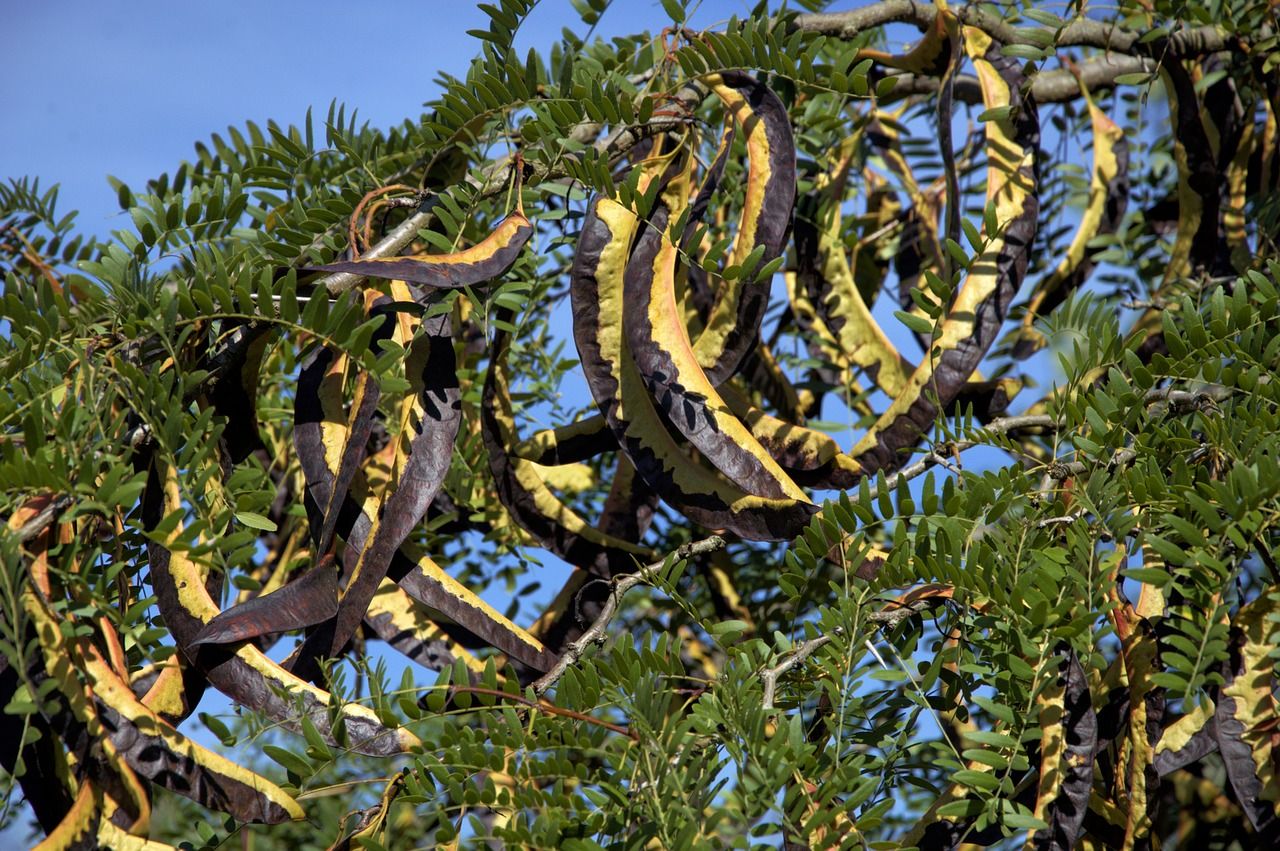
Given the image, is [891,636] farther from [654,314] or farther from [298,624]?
Answer: [298,624]

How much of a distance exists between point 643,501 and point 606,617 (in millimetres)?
248

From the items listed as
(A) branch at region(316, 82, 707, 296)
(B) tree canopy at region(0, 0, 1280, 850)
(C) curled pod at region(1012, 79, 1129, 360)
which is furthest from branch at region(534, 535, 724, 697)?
(C) curled pod at region(1012, 79, 1129, 360)

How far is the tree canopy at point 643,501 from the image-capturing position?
0.96 m

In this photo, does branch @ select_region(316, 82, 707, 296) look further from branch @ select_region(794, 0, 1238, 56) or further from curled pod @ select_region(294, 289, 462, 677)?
branch @ select_region(794, 0, 1238, 56)

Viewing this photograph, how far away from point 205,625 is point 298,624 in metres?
0.08

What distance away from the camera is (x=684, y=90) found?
1.45m

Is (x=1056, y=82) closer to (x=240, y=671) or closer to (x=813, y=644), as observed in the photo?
(x=813, y=644)

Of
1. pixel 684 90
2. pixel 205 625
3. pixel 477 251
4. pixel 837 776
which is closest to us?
pixel 837 776

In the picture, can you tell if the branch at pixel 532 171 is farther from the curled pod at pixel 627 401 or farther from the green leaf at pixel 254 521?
the green leaf at pixel 254 521

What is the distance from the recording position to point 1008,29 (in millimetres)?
1532

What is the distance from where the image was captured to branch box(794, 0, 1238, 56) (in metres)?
1.54

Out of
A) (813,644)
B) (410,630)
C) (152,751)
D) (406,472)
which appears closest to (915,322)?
(813,644)

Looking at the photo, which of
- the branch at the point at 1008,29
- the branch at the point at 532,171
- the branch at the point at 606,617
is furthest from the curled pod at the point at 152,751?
the branch at the point at 1008,29

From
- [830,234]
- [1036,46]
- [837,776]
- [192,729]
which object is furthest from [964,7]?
[192,729]
